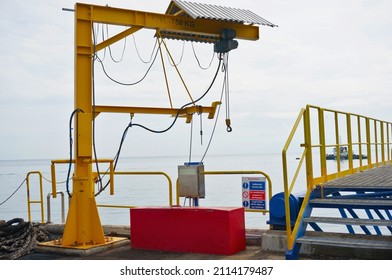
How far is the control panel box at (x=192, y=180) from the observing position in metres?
9.03

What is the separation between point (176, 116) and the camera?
949cm

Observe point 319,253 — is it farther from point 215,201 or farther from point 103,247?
point 215,201

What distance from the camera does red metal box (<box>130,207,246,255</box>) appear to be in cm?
784

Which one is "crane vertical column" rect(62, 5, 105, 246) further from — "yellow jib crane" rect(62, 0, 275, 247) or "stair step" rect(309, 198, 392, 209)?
"stair step" rect(309, 198, 392, 209)

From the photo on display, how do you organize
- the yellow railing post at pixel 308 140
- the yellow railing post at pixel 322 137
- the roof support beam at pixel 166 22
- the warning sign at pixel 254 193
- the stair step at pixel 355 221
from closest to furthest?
the stair step at pixel 355 221 → the yellow railing post at pixel 308 140 → the yellow railing post at pixel 322 137 → the roof support beam at pixel 166 22 → the warning sign at pixel 254 193

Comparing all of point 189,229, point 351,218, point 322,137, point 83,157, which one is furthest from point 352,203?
point 83,157

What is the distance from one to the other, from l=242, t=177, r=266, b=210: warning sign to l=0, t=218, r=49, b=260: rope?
392 cm

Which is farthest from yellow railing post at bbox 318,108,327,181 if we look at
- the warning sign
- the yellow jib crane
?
the yellow jib crane

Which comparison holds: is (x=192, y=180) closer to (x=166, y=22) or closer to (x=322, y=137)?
(x=322, y=137)

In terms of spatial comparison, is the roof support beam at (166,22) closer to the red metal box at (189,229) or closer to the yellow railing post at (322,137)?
the yellow railing post at (322,137)

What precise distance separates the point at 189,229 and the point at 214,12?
13.2 ft

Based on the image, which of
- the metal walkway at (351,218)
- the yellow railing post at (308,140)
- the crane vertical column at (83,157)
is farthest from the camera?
the crane vertical column at (83,157)

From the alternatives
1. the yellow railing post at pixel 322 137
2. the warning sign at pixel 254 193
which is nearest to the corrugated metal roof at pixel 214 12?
the yellow railing post at pixel 322 137

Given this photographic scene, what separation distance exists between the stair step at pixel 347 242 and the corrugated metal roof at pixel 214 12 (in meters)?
4.25
